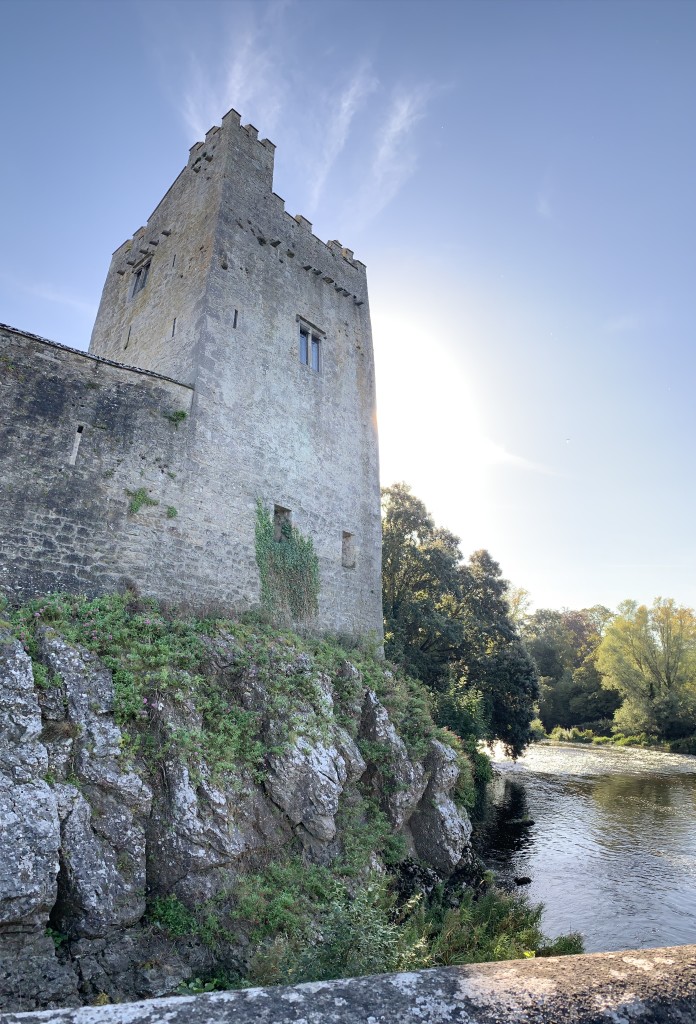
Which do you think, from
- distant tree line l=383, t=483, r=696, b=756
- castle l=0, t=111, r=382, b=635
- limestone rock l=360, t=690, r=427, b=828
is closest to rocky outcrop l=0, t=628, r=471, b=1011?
limestone rock l=360, t=690, r=427, b=828

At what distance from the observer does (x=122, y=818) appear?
7996 mm

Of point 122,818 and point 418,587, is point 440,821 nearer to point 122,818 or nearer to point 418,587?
point 122,818

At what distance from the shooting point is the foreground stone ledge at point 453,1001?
1.76 meters

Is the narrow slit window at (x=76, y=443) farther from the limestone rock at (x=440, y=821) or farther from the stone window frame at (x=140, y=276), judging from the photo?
the limestone rock at (x=440, y=821)

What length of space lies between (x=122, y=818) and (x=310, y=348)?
13894 mm

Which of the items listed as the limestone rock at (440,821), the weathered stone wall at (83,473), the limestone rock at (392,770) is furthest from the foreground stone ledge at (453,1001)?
the limestone rock at (440,821)

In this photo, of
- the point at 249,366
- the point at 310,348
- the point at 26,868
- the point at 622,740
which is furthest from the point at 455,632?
the point at 622,740

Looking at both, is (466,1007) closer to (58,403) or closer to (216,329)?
(58,403)

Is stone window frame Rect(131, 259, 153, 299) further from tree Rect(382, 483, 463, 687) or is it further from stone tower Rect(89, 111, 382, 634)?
tree Rect(382, 483, 463, 687)

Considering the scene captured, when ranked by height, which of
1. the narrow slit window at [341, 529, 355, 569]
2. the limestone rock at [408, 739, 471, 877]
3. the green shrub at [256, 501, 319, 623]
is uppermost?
the narrow slit window at [341, 529, 355, 569]

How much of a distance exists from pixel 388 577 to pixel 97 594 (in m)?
17.0

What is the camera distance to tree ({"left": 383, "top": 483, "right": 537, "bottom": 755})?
81.3 ft

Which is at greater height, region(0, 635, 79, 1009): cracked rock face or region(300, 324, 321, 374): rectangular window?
region(300, 324, 321, 374): rectangular window

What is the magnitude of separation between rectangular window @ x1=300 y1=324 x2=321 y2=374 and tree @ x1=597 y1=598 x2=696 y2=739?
3518 centimetres
